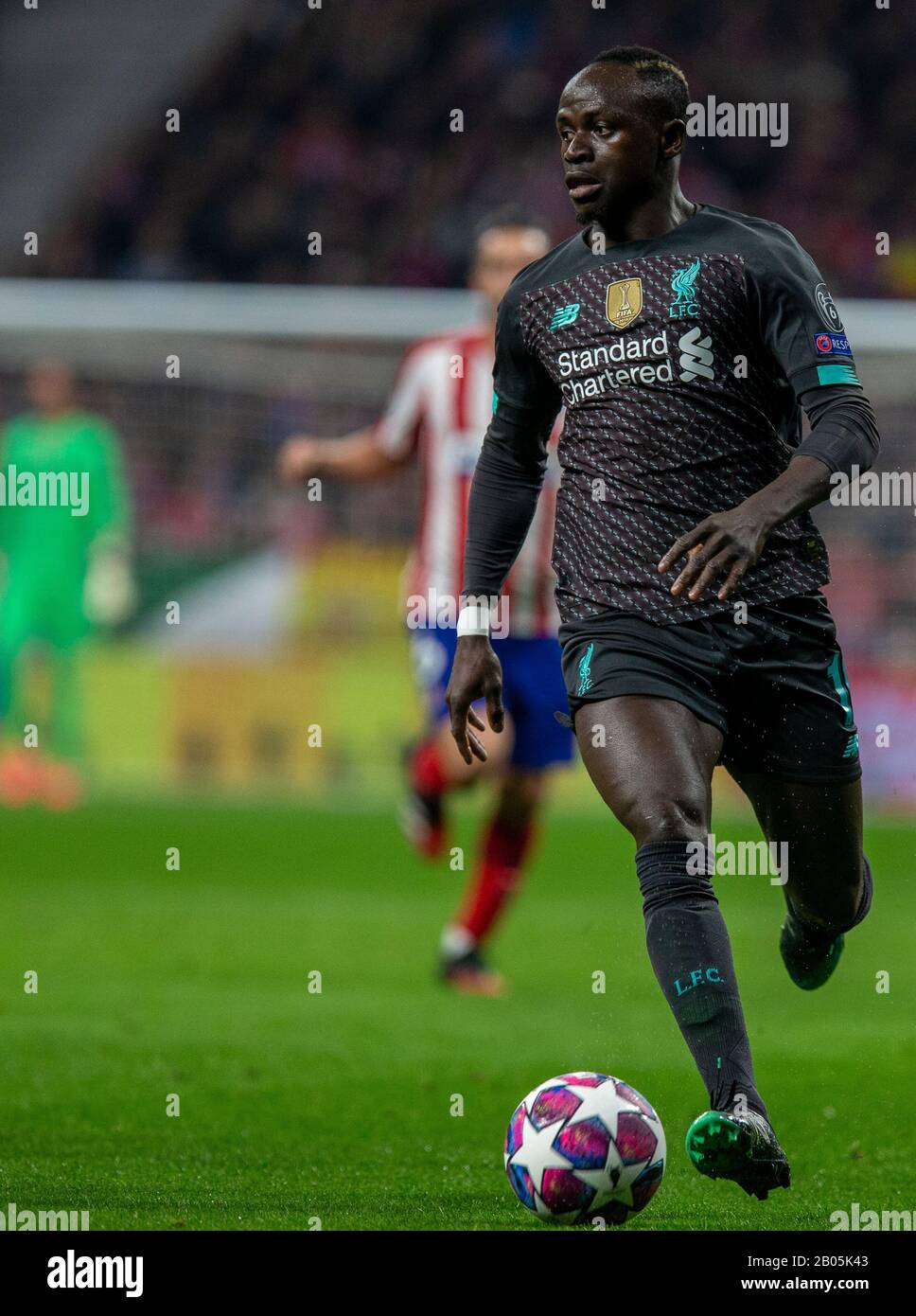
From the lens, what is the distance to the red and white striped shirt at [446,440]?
7.64 metres

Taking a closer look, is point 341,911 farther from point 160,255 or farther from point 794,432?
point 160,255

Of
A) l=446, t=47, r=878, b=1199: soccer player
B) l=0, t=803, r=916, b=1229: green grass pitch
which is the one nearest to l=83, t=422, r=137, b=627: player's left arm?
l=0, t=803, r=916, b=1229: green grass pitch

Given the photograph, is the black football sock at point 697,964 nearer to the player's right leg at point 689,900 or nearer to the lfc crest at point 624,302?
the player's right leg at point 689,900

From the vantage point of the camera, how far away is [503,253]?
7195 mm

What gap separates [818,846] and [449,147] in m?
17.0

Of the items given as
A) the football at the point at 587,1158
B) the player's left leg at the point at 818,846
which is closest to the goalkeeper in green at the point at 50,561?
the player's left leg at the point at 818,846

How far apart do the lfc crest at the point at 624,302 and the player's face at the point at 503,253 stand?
3.12 m

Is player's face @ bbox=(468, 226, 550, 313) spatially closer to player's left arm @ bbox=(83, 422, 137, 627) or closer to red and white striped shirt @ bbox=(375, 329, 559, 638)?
red and white striped shirt @ bbox=(375, 329, 559, 638)

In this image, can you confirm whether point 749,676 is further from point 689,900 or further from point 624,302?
point 624,302

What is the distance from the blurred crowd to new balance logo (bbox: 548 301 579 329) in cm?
1426

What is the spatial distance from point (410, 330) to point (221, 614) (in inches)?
104

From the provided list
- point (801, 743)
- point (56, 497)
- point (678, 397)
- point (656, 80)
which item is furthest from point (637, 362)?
point (56, 497)
